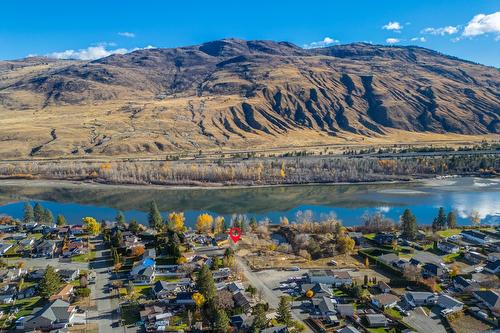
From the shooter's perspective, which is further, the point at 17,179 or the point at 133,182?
the point at 17,179

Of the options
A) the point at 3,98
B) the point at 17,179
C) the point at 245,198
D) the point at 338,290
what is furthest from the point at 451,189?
the point at 3,98

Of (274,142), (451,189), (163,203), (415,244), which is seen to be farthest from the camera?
(274,142)

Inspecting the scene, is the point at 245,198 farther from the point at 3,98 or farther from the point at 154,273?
the point at 3,98

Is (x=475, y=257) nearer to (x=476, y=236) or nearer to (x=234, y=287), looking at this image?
(x=476, y=236)

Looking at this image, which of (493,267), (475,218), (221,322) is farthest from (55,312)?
(475,218)

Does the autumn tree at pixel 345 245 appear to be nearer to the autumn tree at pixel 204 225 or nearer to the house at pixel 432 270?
the house at pixel 432 270

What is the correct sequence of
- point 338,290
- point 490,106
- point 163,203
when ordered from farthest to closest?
point 490,106
point 163,203
point 338,290

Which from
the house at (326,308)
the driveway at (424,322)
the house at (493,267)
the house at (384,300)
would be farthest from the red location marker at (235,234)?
the house at (493,267)

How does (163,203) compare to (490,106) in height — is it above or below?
below
